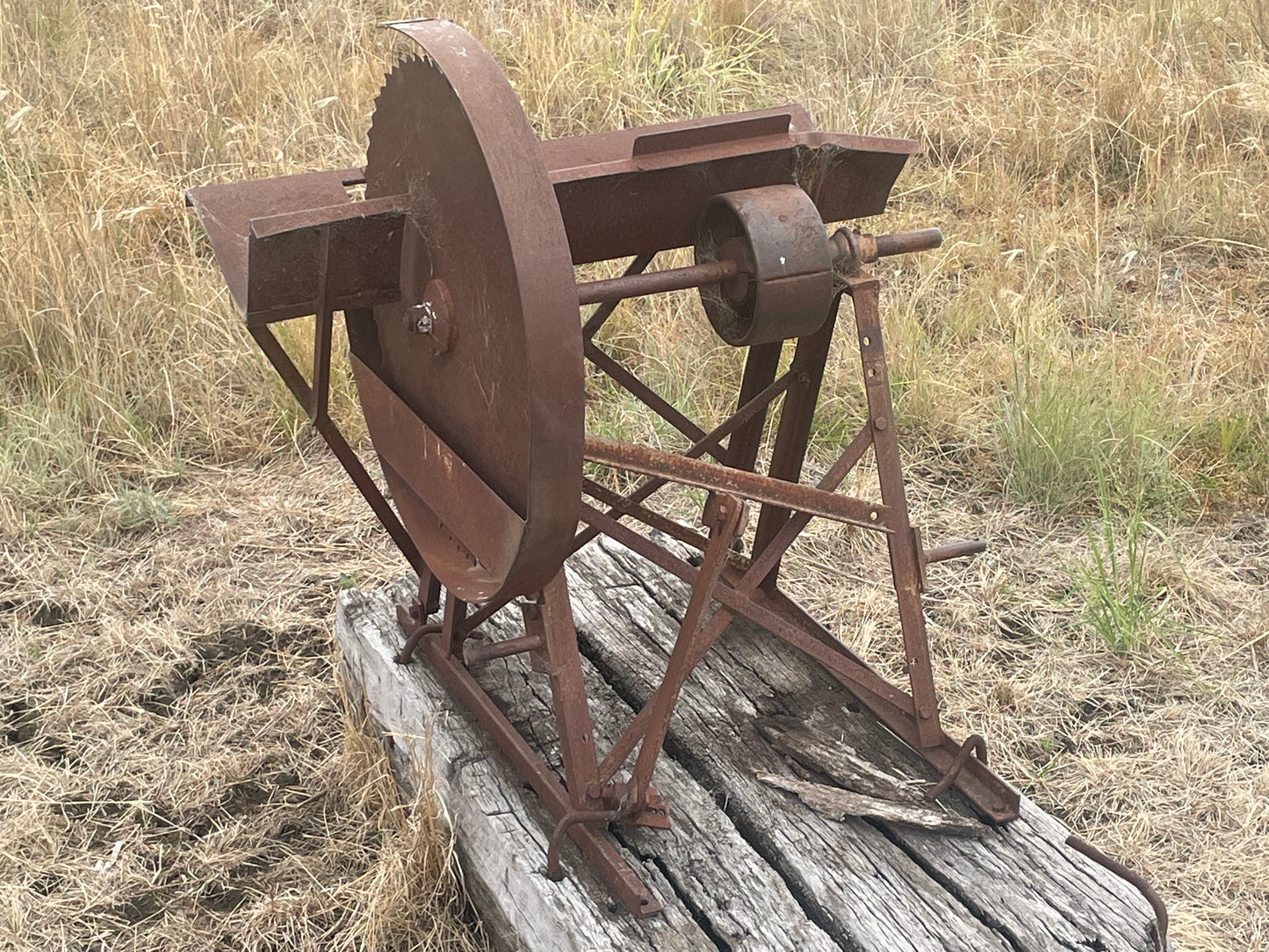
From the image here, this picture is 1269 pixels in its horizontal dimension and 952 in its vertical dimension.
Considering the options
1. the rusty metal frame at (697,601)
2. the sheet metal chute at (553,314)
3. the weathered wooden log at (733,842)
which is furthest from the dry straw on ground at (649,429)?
the sheet metal chute at (553,314)

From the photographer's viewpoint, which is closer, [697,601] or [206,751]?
[697,601]

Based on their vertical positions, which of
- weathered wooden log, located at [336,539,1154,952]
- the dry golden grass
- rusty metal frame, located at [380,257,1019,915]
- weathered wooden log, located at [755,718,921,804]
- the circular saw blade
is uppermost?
the circular saw blade

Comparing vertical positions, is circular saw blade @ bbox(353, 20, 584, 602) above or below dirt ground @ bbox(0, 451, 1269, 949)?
above

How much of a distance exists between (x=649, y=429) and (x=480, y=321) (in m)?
2.15

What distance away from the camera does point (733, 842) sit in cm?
242

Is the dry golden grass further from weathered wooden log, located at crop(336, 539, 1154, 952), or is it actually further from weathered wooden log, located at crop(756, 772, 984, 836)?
weathered wooden log, located at crop(756, 772, 984, 836)

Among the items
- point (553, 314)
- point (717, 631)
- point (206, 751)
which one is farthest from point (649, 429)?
point (553, 314)

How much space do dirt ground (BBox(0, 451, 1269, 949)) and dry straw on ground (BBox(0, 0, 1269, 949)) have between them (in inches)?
0.4

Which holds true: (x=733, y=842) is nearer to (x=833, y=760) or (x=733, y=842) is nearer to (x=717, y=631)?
(x=833, y=760)

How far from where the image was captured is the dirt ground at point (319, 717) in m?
2.77

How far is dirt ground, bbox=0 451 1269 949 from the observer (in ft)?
9.08

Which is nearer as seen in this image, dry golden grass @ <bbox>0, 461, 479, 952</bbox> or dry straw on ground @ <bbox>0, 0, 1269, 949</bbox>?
dry golden grass @ <bbox>0, 461, 479, 952</bbox>

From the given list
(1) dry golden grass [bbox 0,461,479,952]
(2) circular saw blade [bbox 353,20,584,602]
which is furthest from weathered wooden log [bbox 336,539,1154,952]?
(2) circular saw blade [bbox 353,20,584,602]

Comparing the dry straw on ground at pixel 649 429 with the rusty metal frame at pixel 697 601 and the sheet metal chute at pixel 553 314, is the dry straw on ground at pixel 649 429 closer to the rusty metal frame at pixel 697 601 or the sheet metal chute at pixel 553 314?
the rusty metal frame at pixel 697 601
